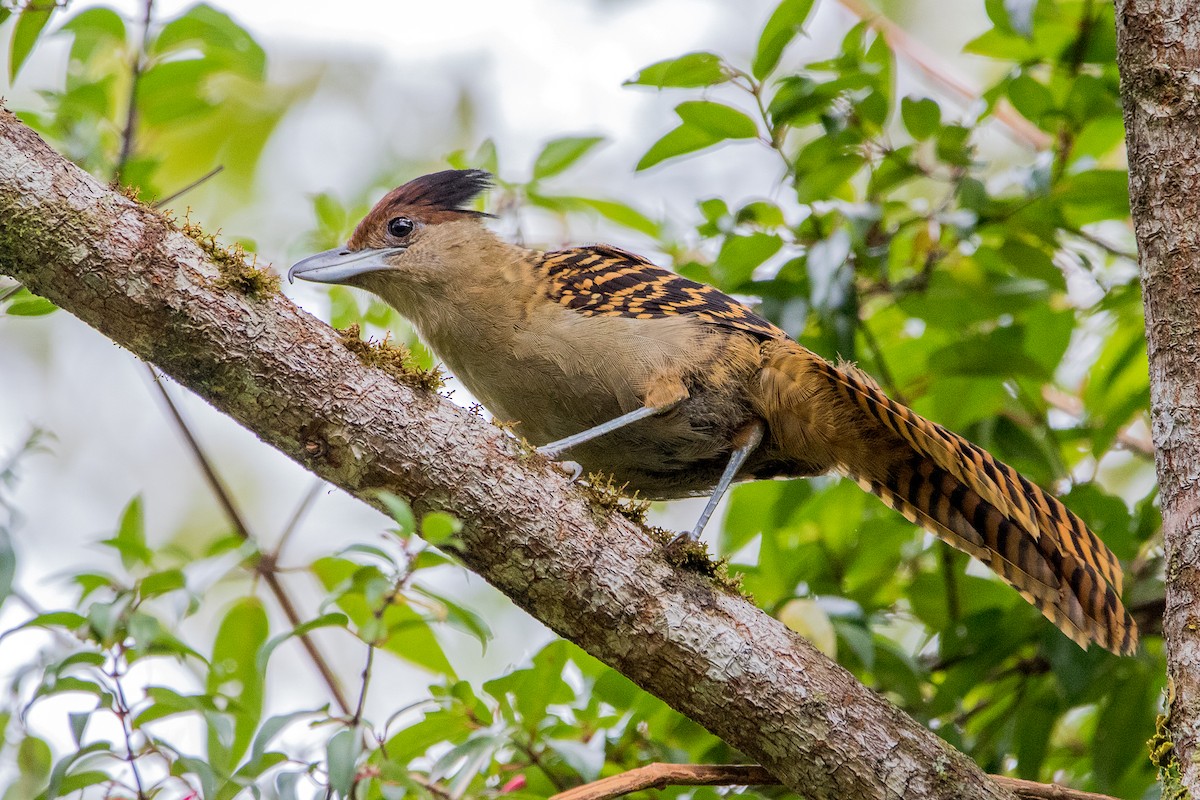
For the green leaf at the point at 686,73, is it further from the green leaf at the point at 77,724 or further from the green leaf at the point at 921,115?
the green leaf at the point at 77,724

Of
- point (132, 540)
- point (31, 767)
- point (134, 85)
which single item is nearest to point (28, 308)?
point (132, 540)

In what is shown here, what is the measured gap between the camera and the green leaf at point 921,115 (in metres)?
3.92

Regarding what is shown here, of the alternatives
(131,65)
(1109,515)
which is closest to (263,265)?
(131,65)

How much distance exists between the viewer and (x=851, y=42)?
3.84 meters

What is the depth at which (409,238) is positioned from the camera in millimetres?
4480

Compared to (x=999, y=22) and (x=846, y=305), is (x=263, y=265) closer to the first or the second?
(x=846, y=305)

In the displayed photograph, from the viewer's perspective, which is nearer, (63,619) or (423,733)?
(63,619)

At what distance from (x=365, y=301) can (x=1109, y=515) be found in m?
2.80

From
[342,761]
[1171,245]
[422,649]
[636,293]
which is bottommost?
[342,761]

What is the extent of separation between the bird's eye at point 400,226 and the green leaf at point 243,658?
1.54 metres

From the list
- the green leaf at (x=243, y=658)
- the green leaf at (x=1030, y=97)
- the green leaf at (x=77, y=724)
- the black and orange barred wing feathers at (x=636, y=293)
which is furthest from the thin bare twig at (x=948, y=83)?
the green leaf at (x=77, y=724)

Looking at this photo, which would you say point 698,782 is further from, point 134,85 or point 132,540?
point 134,85

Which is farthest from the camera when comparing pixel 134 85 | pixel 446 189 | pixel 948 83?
pixel 948 83

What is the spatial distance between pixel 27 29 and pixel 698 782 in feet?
9.31
